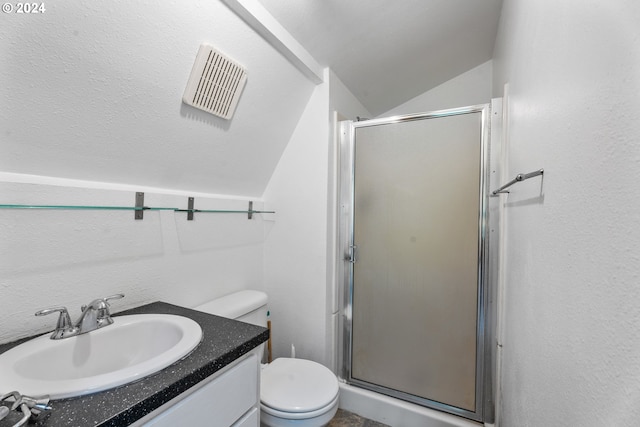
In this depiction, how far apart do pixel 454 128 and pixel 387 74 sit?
0.69m

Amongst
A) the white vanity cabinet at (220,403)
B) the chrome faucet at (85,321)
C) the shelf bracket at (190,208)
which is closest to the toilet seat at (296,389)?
the white vanity cabinet at (220,403)

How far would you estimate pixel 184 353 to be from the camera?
757 millimetres

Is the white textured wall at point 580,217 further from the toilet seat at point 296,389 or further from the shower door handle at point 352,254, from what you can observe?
the shower door handle at point 352,254

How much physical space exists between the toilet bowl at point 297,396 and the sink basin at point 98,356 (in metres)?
0.53

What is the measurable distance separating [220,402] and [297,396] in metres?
0.54

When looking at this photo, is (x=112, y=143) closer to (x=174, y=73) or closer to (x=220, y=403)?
(x=174, y=73)

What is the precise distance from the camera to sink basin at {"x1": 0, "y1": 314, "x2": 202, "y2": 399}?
61 cm

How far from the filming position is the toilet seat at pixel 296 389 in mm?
1133

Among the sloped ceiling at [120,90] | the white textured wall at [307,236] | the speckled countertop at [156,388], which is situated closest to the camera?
the speckled countertop at [156,388]

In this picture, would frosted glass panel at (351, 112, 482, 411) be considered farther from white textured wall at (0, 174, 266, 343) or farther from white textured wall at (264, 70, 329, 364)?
white textured wall at (0, 174, 266, 343)

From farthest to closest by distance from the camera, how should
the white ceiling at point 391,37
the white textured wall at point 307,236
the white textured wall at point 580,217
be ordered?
the white textured wall at point 307,236, the white ceiling at point 391,37, the white textured wall at point 580,217

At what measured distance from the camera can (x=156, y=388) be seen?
2.03ft

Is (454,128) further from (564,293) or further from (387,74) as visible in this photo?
(564,293)

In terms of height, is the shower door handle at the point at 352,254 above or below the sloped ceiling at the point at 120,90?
below
